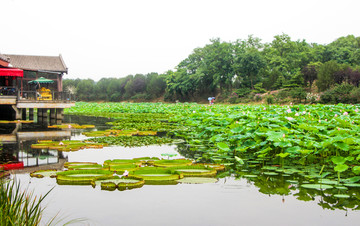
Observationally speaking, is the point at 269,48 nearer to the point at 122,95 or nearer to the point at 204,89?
the point at 204,89

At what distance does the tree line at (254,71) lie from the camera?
35.1 metres

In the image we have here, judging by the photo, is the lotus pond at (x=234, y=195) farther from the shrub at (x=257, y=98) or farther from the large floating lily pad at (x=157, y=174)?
the shrub at (x=257, y=98)

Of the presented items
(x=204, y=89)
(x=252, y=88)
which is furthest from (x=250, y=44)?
(x=252, y=88)

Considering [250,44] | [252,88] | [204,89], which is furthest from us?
[250,44]

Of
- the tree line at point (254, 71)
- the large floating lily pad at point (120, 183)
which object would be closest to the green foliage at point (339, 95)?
the tree line at point (254, 71)

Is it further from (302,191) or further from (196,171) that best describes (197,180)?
(302,191)

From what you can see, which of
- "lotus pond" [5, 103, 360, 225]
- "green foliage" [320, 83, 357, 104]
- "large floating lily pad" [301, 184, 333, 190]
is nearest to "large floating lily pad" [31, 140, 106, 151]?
"lotus pond" [5, 103, 360, 225]

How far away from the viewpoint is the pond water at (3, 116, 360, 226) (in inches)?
144

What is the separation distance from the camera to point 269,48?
5259 centimetres

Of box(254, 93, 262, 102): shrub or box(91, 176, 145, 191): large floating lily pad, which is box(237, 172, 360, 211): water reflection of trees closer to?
box(91, 176, 145, 191): large floating lily pad

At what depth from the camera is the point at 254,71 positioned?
43062 millimetres

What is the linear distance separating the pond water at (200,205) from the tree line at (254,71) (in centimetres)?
2610

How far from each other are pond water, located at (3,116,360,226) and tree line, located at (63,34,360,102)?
2610cm

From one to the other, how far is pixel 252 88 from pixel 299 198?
39.3 meters
